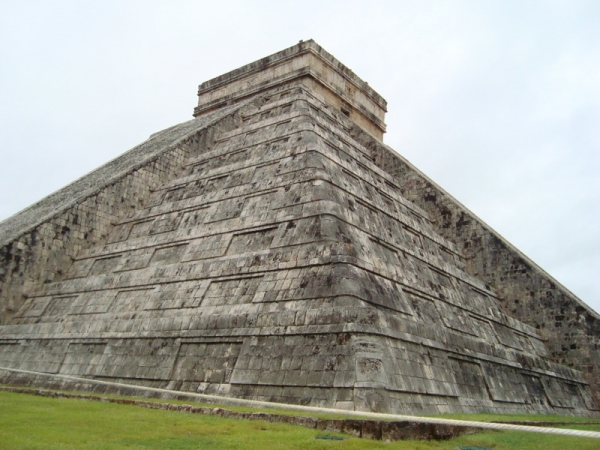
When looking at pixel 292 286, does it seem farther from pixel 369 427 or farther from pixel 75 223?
pixel 75 223

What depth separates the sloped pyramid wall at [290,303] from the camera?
797 centimetres

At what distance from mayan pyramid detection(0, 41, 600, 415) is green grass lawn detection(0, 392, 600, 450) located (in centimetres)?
167

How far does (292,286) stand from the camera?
8.93 m

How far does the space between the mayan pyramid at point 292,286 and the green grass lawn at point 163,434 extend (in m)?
1.67

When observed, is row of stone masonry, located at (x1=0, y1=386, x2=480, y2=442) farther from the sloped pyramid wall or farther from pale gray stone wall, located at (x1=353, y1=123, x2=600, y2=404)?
pale gray stone wall, located at (x1=353, y1=123, x2=600, y2=404)

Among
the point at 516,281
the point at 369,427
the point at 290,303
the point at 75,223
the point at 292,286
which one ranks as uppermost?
the point at 516,281

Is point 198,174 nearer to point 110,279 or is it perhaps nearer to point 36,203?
point 110,279

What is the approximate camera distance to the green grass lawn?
15.9 feet

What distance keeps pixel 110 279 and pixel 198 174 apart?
392 centimetres

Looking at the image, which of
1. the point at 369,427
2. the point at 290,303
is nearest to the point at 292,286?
the point at 290,303

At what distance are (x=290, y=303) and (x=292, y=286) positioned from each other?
35 cm

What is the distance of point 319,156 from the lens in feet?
38.6

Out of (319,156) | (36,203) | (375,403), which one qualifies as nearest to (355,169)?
(319,156)

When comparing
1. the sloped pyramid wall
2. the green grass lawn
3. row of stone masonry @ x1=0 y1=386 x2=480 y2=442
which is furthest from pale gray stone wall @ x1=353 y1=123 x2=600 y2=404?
row of stone masonry @ x1=0 y1=386 x2=480 y2=442
